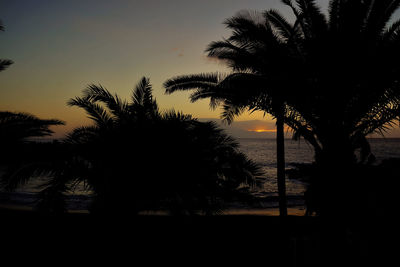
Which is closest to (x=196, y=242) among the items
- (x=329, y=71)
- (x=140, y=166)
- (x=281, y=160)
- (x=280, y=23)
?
(x=140, y=166)

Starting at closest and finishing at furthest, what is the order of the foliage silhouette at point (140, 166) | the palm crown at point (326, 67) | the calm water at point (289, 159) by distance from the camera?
the foliage silhouette at point (140, 166) < the palm crown at point (326, 67) < the calm water at point (289, 159)

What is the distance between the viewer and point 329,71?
5801 mm

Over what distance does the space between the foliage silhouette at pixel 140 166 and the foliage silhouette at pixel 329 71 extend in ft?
5.23

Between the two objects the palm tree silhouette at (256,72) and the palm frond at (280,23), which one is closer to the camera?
the palm tree silhouette at (256,72)

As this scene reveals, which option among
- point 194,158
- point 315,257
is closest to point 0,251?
point 194,158

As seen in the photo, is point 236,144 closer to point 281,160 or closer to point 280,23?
point 281,160

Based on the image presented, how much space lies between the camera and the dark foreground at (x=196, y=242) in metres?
4.43

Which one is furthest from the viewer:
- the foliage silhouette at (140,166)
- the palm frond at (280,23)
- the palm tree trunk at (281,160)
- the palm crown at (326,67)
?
the palm frond at (280,23)

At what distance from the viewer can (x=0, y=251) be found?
5.18 metres

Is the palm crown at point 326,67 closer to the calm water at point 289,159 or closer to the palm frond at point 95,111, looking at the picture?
the calm water at point 289,159

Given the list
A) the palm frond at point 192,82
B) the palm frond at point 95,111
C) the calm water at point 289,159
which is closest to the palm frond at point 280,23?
the palm frond at point 192,82

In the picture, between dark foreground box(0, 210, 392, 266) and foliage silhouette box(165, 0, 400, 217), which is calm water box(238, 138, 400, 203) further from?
dark foreground box(0, 210, 392, 266)

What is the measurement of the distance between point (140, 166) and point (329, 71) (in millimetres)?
4828

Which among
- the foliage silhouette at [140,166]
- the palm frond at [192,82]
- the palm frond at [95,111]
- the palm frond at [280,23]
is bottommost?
the foliage silhouette at [140,166]
